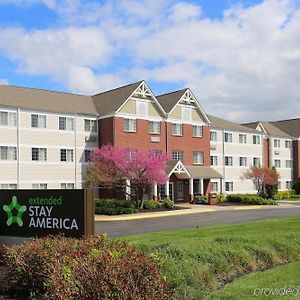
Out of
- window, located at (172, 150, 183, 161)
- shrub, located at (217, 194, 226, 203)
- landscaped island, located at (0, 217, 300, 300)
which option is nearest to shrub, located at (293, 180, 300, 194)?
shrub, located at (217, 194, 226, 203)

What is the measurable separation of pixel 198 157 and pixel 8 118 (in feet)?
68.3

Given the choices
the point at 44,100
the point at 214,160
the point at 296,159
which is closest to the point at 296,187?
the point at 296,159

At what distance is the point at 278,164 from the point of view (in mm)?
67750

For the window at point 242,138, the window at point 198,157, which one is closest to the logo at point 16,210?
the window at point 198,157

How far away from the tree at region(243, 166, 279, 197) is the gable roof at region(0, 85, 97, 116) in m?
19.8

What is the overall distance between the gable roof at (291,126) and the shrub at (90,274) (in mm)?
67437

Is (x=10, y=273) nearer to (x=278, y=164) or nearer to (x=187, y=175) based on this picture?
(x=187, y=175)

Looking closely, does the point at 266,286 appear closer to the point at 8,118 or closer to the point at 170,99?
the point at 8,118

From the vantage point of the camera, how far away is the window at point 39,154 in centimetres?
4203

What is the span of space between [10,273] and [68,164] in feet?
120

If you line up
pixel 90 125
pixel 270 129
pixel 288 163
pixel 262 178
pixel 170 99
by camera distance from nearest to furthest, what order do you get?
pixel 90 125, pixel 170 99, pixel 262 178, pixel 288 163, pixel 270 129

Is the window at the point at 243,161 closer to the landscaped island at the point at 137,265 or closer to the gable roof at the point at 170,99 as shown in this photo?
the gable roof at the point at 170,99

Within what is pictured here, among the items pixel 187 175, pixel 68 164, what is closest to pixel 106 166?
Result: pixel 68 164

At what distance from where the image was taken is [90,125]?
151ft
